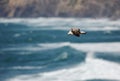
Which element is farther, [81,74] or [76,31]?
[81,74]

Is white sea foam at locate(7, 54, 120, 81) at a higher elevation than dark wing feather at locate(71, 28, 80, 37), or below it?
higher

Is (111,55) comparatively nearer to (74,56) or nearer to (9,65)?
(74,56)

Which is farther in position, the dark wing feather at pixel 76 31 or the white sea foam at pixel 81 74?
the white sea foam at pixel 81 74

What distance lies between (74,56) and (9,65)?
59.4ft

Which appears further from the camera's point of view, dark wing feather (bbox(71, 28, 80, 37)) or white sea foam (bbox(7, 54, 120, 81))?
white sea foam (bbox(7, 54, 120, 81))

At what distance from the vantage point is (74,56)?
131 m

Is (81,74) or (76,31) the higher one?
(81,74)

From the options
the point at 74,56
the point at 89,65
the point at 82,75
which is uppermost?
the point at 74,56

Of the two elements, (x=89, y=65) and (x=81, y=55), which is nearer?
(x=89, y=65)

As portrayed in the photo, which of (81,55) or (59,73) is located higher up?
(81,55)

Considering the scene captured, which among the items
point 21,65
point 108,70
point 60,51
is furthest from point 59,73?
point 60,51

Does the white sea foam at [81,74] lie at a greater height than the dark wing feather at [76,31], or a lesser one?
greater

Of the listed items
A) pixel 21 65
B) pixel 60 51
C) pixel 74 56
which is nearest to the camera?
pixel 21 65

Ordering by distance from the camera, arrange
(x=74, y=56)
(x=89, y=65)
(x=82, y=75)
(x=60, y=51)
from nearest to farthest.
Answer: (x=82, y=75) → (x=89, y=65) → (x=74, y=56) → (x=60, y=51)
